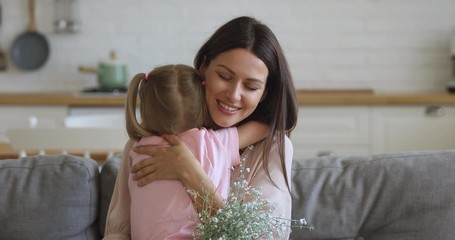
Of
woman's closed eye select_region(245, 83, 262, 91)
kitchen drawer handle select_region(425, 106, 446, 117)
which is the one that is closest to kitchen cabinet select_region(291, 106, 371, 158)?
kitchen drawer handle select_region(425, 106, 446, 117)

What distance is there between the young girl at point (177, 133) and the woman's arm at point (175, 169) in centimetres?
2

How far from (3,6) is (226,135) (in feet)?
10.2

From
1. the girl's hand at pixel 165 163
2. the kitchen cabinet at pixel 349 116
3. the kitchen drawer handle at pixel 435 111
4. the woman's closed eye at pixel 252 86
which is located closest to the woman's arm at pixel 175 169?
the girl's hand at pixel 165 163

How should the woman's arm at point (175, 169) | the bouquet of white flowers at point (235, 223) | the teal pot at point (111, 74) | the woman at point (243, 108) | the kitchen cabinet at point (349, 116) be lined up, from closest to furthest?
the bouquet of white flowers at point (235, 223) < the woman's arm at point (175, 169) < the woman at point (243, 108) < the kitchen cabinet at point (349, 116) < the teal pot at point (111, 74)

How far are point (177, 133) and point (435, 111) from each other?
2529mm

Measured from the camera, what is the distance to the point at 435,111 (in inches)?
163

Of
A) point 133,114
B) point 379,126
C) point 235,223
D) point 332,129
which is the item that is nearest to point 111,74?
point 332,129

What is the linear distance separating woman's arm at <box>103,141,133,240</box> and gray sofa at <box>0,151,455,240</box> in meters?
0.12

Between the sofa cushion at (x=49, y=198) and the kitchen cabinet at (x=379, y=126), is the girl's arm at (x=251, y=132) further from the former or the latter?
the kitchen cabinet at (x=379, y=126)

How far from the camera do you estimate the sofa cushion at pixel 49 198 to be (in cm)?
205

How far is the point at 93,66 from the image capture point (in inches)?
185

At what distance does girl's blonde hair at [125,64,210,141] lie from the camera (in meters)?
1.94

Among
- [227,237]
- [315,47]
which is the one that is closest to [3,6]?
[315,47]

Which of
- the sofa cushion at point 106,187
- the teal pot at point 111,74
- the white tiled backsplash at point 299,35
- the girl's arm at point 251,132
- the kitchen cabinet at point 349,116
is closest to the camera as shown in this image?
the girl's arm at point 251,132
